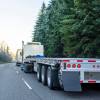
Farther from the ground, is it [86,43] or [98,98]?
[86,43]

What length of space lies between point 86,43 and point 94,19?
2025 mm

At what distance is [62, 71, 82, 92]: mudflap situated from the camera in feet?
48.5

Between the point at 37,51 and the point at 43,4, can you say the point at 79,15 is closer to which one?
the point at 37,51

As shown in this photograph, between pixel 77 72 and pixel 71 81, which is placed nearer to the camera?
pixel 71 81

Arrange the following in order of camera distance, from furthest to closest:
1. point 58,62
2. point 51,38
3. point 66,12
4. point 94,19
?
point 51,38 → point 66,12 → point 94,19 → point 58,62

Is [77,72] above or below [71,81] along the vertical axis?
above

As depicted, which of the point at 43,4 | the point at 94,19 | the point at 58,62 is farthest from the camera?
the point at 43,4

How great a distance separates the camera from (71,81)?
14836 mm

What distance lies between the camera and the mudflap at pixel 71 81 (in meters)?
14.8

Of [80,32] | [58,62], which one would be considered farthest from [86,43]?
[58,62]

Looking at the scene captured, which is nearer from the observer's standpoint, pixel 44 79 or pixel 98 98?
pixel 98 98

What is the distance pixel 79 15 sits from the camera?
27.2 m

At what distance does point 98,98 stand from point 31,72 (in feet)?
65.5

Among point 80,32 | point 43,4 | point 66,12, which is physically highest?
point 43,4
